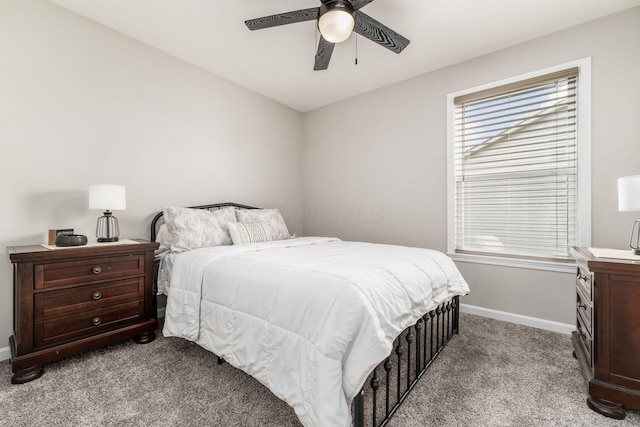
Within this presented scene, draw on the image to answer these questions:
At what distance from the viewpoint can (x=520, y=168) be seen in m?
2.77

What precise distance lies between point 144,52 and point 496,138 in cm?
362

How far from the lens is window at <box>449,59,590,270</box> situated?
2508 mm

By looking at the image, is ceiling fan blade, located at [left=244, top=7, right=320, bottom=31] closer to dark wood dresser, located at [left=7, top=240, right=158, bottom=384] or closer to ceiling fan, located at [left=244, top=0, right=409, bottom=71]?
ceiling fan, located at [left=244, top=0, right=409, bottom=71]

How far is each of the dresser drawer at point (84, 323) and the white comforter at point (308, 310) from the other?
390 mm

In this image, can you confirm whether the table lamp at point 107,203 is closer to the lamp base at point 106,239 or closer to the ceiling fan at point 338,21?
the lamp base at point 106,239

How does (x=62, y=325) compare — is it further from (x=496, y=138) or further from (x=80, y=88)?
(x=496, y=138)

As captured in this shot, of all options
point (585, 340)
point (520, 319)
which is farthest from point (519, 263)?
point (585, 340)

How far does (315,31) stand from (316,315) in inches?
A: 96.7

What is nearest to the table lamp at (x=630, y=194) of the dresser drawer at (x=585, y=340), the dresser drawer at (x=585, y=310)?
the dresser drawer at (x=585, y=310)

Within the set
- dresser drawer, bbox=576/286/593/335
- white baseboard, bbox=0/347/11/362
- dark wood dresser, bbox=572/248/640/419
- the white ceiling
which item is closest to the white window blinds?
→ the white ceiling

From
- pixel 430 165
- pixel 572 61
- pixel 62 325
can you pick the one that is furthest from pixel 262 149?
pixel 572 61

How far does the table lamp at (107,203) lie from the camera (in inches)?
85.9

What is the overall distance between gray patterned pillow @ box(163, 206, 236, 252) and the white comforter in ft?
0.96

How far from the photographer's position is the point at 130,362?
2.00 meters
